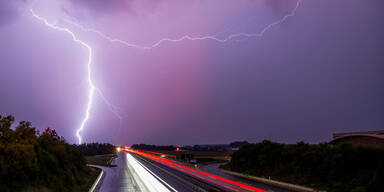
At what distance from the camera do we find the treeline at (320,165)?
2355 cm

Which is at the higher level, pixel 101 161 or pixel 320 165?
pixel 320 165

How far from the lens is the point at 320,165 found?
2944cm

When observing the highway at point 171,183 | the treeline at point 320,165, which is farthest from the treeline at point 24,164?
the treeline at point 320,165

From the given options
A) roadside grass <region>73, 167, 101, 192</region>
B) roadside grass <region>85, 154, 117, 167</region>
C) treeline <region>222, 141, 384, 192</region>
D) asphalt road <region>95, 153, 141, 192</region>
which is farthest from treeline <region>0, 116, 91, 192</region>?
roadside grass <region>85, 154, 117, 167</region>

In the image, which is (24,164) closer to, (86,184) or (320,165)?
(86,184)

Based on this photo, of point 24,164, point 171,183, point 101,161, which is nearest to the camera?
point 24,164

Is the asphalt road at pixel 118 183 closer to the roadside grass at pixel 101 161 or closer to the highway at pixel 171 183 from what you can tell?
the highway at pixel 171 183

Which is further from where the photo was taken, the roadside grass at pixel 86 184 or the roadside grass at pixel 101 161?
the roadside grass at pixel 101 161

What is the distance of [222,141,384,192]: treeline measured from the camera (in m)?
23.6

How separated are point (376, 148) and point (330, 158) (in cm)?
436

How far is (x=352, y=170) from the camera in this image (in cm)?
2533

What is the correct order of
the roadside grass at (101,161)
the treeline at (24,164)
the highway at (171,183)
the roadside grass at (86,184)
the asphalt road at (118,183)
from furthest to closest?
the roadside grass at (101,161) → the roadside grass at (86,184) → the asphalt road at (118,183) → the highway at (171,183) → the treeline at (24,164)

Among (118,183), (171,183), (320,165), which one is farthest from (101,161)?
(320,165)

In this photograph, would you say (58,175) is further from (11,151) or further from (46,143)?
(11,151)
